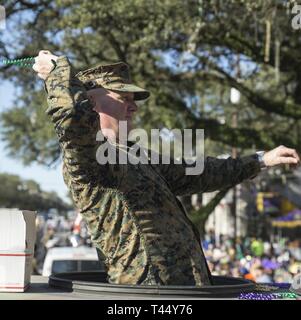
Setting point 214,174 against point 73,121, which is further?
point 214,174

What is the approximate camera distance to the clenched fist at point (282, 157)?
3.62 metres

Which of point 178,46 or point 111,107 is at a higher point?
point 178,46

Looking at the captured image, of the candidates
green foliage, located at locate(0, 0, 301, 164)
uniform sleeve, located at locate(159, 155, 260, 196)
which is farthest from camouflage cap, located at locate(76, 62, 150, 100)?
green foliage, located at locate(0, 0, 301, 164)

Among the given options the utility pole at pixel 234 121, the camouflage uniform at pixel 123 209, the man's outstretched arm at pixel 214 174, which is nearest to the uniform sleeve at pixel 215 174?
the man's outstretched arm at pixel 214 174

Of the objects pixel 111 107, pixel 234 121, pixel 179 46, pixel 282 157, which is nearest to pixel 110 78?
pixel 111 107

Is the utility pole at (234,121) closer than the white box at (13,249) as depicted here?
No

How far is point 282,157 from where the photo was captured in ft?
12.0

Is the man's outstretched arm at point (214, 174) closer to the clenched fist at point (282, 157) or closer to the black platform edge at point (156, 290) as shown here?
the clenched fist at point (282, 157)

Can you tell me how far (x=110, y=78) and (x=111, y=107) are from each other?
16 centimetres

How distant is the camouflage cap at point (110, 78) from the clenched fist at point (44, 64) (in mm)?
379

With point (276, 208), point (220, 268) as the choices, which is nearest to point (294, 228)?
point (276, 208)

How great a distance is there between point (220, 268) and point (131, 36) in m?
5.47

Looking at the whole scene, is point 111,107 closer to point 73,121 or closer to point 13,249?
point 73,121

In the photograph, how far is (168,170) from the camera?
376cm
